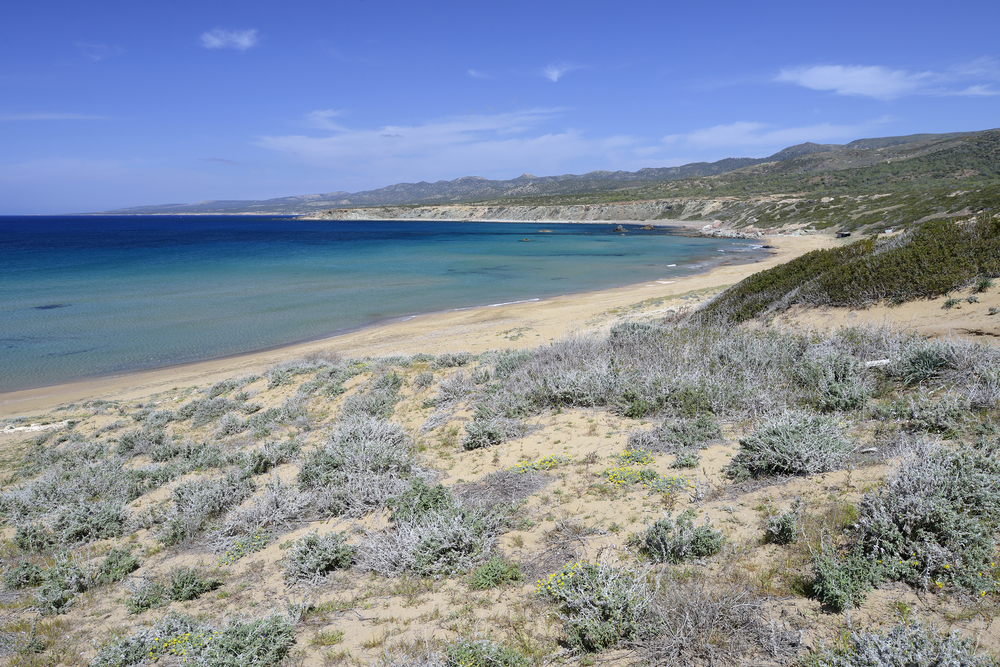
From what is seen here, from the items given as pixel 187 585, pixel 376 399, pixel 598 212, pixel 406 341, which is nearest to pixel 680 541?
pixel 187 585

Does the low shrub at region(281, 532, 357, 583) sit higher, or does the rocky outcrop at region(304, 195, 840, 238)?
the rocky outcrop at region(304, 195, 840, 238)

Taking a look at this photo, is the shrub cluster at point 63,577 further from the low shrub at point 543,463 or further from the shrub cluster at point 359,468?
the low shrub at point 543,463

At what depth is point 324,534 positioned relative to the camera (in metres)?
4.99

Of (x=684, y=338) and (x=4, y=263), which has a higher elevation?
(x=4, y=263)

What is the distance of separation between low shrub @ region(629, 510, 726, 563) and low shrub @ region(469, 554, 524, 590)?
3.37ft

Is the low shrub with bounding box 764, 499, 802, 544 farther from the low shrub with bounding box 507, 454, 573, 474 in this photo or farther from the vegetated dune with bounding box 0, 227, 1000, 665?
the low shrub with bounding box 507, 454, 573, 474

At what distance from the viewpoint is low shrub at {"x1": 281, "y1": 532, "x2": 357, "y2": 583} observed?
4.34m

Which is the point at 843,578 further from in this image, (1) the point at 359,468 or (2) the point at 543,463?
(1) the point at 359,468

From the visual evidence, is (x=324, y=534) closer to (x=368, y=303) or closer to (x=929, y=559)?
(x=929, y=559)

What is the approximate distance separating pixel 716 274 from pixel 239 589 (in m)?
31.5

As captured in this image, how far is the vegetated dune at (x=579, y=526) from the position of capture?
3047 millimetres

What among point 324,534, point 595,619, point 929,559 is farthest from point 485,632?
point 929,559

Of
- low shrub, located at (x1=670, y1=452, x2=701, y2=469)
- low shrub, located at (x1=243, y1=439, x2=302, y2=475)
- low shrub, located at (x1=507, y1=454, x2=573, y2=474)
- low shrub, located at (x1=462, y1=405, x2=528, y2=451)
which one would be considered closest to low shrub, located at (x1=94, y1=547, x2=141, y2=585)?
low shrub, located at (x1=243, y1=439, x2=302, y2=475)

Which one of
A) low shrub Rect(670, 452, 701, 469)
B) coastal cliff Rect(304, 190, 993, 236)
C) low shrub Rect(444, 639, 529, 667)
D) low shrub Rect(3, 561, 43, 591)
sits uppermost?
coastal cliff Rect(304, 190, 993, 236)
